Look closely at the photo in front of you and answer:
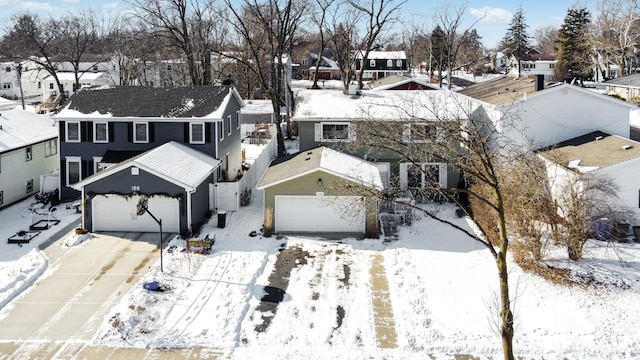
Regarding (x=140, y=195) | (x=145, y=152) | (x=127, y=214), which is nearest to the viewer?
(x=140, y=195)

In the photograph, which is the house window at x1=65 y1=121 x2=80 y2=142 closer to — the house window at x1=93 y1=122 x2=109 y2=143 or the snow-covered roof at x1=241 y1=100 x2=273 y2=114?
the house window at x1=93 y1=122 x2=109 y2=143

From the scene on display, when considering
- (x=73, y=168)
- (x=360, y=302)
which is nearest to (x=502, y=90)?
(x=360, y=302)

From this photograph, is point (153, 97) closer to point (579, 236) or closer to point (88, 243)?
point (88, 243)

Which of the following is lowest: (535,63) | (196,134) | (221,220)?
(221,220)

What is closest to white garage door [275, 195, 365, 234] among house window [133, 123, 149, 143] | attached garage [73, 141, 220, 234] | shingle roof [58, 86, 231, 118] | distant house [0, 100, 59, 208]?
attached garage [73, 141, 220, 234]

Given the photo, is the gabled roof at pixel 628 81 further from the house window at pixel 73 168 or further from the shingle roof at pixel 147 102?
the house window at pixel 73 168

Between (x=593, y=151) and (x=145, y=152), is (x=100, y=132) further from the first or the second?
(x=593, y=151)

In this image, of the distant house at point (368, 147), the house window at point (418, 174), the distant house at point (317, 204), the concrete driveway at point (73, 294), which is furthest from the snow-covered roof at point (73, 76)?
the distant house at point (317, 204)

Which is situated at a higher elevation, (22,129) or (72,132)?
(22,129)
